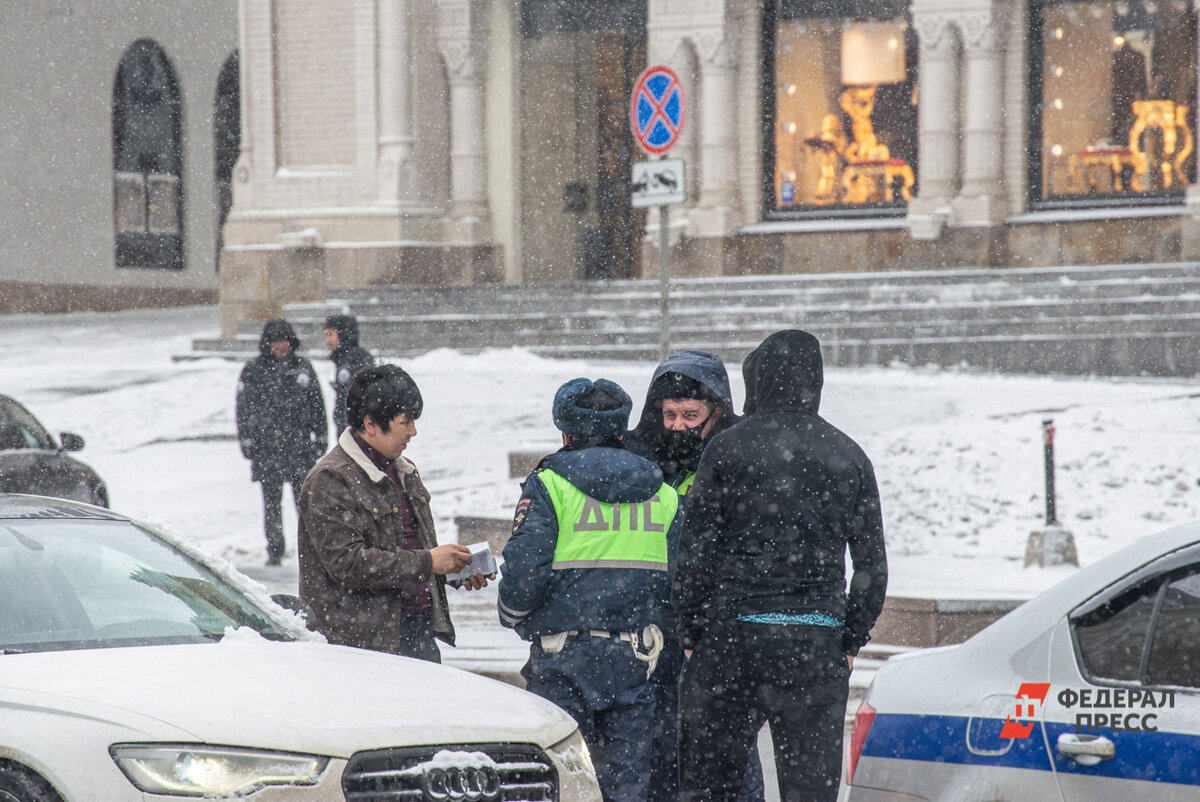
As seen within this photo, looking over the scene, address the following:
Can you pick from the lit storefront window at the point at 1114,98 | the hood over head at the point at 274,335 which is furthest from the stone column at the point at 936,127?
the hood over head at the point at 274,335

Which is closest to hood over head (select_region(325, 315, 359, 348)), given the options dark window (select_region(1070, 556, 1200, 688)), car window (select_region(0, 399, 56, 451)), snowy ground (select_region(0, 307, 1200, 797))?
snowy ground (select_region(0, 307, 1200, 797))

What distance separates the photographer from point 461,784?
448 cm

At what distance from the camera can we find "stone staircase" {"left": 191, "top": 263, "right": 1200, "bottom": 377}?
18938 millimetres

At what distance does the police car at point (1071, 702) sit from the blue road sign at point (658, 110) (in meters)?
9.04

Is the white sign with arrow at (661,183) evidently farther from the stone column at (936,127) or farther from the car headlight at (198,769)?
the stone column at (936,127)

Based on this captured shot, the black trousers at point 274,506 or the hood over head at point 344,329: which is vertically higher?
the hood over head at point 344,329

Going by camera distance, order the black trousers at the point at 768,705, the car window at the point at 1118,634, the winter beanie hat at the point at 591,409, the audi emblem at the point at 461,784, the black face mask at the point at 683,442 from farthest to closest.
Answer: the black face mask at the point at 683,442, the winter beanie hat at the point at 591,409, the black trousers at the point at 768,705, the audi emblem at the point at 461,784, the car window at the point at 1118,634

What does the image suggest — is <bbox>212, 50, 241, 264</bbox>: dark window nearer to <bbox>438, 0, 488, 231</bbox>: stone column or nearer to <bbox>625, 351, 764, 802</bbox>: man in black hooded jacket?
<bbox>438, 0, 488, 231</bbox>: stone column

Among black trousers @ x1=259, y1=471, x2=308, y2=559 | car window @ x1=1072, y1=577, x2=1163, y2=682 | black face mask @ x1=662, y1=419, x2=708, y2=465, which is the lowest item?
black trousers @ x1=259, y1=471, x2=308, y2=559

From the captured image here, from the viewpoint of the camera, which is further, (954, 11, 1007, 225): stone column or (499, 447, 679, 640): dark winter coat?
(954, 11, 1007, 225): stone column

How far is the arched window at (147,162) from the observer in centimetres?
3528

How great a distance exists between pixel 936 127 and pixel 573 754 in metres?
19.7

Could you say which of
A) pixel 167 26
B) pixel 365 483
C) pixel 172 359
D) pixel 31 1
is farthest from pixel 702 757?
pixel 167 26

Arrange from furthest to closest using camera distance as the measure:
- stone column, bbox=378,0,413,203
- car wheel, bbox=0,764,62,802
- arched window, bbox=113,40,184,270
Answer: arched window, bbox=113,40,184,270 → stone column, bbox=378,0,413,203 → car wheel, bbox=0,764,62,802
